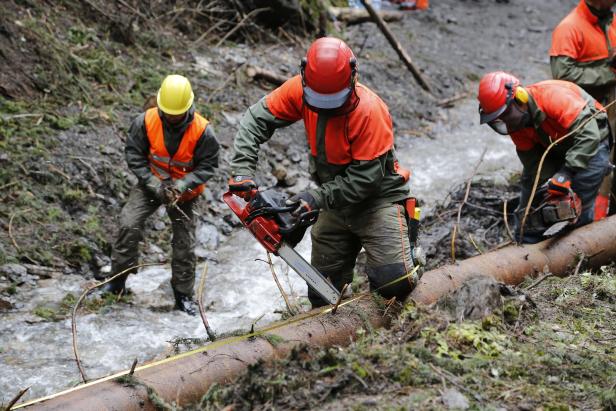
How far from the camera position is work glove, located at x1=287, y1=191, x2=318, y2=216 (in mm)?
3578

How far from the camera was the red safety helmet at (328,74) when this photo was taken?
3.38 meters

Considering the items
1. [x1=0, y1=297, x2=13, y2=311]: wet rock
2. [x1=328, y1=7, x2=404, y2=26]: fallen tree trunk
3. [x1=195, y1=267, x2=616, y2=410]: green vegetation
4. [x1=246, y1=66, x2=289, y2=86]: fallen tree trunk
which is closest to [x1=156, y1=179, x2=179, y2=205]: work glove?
[x1=0, y1=297, x2=13, y2=311]: wet rock

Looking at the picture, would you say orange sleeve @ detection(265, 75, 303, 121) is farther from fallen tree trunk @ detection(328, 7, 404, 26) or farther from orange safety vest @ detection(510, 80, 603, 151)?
fallen tree trunk @ detection(328, 7, 404, 26)

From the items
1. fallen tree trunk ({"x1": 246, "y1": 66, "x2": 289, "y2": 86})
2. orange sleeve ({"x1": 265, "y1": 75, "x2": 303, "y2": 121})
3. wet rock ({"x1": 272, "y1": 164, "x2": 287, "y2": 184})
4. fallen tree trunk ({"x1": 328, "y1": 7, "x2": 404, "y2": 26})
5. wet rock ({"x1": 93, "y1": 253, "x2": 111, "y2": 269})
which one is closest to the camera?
orange sleeve ({"x1": 265, "y1": 75, "x2": 303, "y2": 121})

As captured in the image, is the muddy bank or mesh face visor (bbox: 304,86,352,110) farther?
the muddy bank

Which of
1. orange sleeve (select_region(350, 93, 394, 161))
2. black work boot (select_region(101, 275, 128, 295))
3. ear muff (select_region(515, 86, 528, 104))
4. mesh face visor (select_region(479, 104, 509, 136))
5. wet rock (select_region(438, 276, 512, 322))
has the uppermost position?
orange sleeve (select_region(350, 93, 394, 161))

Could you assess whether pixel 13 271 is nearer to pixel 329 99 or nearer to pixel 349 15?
pixel 329 99

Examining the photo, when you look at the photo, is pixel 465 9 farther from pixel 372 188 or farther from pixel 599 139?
pixel 372 188

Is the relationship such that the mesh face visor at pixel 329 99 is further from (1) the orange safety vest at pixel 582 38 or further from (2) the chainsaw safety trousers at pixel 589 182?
(1) the orange safety vest at pixel 582 38

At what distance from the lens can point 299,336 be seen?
3258mm

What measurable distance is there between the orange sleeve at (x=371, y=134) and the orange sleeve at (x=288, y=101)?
0.44m

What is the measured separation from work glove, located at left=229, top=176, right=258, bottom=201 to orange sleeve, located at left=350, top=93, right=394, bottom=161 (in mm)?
645

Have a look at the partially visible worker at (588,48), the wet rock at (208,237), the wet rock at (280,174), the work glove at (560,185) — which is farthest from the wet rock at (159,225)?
the partially visible worker at (588,48)

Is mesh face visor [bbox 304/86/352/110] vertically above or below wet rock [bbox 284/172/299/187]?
above
